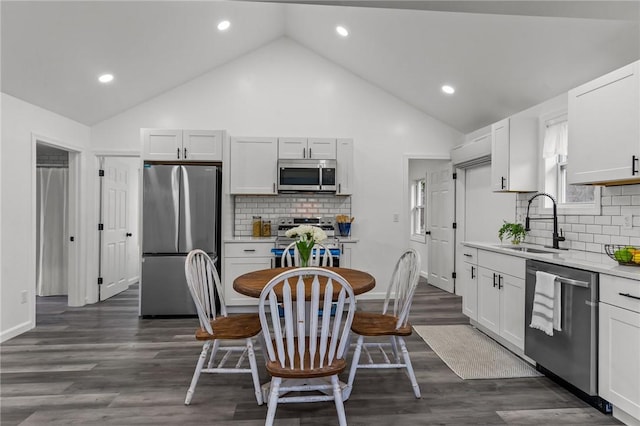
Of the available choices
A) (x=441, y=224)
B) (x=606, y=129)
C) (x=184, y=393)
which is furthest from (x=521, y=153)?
(x=184, y=393)

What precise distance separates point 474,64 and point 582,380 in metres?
2.96

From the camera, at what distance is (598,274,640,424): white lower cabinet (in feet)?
6.72

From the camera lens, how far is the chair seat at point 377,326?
248 cm

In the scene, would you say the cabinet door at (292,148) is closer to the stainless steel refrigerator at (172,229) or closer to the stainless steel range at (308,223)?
the stainless steel range at (308,223)

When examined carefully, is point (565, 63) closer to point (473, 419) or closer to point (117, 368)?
point (473, 419)

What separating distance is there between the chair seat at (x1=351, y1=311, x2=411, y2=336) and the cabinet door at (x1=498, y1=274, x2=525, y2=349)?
44.4 inches

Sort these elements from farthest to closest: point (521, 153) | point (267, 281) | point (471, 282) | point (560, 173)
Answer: point (471, 282)
point (521, 153)
point (560, 173)
point (267, 281)

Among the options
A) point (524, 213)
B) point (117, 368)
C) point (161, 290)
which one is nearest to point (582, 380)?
point (524, 213)

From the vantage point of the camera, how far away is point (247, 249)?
4613 millimetres

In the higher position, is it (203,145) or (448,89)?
(448,89)

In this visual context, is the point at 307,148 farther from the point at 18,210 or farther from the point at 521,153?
the point at 18,210

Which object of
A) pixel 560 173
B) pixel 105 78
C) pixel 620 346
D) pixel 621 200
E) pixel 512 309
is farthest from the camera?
pixel 105 78

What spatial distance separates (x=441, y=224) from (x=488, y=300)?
8.42 ft

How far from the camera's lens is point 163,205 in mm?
4352
